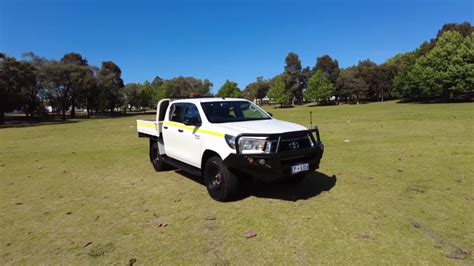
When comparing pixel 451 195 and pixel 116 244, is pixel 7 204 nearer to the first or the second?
pixel 116 244

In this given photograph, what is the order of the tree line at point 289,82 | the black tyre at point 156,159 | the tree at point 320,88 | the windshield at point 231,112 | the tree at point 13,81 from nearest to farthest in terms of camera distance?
the windshield at point 231,112
the black tyre at point 156,159
the tree at point 13,81
the tree line at point 289,82
the tree at point 320,88

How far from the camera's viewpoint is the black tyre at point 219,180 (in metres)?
5.91

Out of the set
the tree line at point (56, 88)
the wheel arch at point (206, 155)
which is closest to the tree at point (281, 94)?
the tree line at point (56, 88)

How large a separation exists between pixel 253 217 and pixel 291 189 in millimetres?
1756

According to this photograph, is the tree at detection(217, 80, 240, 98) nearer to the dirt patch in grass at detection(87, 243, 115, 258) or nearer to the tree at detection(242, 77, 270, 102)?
the tree at detection(242, 77, 270, 102)

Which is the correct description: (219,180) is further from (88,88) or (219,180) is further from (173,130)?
(88,88)

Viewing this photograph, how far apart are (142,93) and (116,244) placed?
85.3 m

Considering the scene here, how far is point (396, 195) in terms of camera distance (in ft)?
20.4

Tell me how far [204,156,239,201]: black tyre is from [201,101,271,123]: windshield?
3.03ft

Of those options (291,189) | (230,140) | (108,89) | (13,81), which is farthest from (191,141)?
(108,89)

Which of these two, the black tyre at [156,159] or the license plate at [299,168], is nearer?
the license plate at [299,168]

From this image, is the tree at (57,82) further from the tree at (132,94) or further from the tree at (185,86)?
the tree at (185,86)

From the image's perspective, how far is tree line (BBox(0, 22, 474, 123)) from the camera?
51.0 meters

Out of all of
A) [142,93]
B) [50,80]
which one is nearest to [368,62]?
[142,93]
